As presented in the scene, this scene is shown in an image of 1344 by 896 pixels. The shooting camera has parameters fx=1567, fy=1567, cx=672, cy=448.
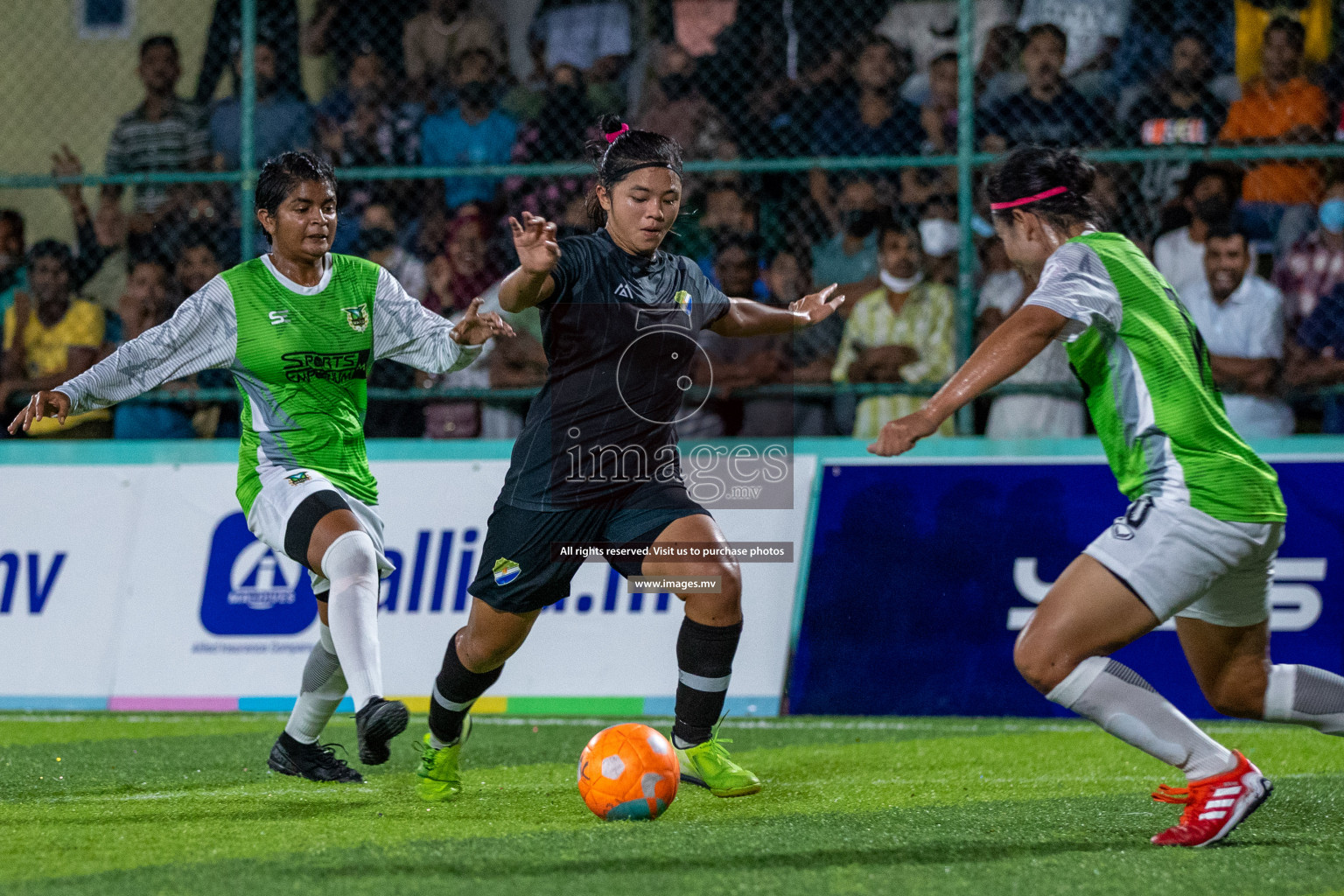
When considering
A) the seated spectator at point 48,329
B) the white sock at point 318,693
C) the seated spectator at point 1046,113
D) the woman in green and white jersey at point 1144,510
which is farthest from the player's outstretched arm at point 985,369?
the seated spectator at point 48,329

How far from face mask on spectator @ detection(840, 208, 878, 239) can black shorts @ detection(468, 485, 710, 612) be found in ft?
13.3

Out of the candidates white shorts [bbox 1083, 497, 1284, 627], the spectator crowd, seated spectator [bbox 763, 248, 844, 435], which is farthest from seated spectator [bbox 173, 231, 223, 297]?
white shorts [bbox 1083, 497, 1284, 627]

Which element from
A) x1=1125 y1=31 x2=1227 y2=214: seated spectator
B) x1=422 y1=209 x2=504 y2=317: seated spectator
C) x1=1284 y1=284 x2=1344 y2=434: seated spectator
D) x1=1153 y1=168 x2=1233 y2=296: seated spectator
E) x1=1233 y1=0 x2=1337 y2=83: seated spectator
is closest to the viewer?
x1=1284 y1=284 x2=1344 y2=434: seated spectator

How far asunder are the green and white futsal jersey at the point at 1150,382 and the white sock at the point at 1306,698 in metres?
0.50

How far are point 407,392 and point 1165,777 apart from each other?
4.58m

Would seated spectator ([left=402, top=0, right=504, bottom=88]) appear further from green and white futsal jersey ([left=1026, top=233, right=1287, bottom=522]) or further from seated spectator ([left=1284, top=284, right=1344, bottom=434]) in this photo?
green and white futsal jersey ([left=1026, top=233, right=1287, bottom=522])

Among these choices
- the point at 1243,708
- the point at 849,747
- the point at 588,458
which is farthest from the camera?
the point at 849,747

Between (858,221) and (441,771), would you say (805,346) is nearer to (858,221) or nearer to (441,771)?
(858,221)

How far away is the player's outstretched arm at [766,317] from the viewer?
221 inches

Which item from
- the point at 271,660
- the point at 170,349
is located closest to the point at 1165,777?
the point at 170,349

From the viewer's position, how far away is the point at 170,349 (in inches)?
217

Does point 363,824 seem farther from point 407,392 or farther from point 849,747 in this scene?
point 407,392

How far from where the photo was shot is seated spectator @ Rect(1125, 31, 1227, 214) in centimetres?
862

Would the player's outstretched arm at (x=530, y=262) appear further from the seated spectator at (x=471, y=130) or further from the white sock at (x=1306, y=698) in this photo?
the seated spectator at (x=471, y=130)
